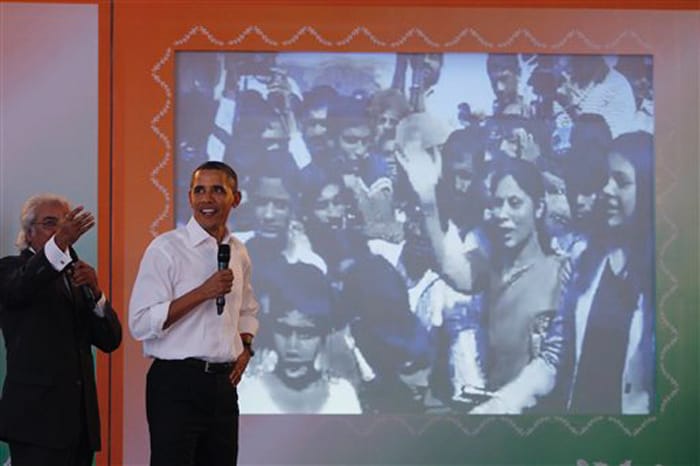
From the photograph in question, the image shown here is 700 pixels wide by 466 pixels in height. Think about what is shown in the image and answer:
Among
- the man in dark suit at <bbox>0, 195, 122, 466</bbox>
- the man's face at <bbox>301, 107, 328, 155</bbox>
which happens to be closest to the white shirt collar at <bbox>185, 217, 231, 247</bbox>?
the man in dark suit at <bbox>0, 195, 122, 466</bbox>

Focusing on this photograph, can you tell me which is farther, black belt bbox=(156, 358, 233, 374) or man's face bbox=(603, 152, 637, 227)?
man's face bbox=(603, 152, 637, 227)

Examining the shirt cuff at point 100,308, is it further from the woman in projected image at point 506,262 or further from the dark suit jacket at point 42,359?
the woman in projected image at point 506,262

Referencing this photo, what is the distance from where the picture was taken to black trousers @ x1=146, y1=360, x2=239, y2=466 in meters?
4.33

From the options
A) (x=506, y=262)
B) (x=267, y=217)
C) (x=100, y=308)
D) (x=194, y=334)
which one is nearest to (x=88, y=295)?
(x=100, y=308)

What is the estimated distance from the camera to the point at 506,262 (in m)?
6.00

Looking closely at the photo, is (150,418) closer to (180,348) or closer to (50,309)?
(180,348)

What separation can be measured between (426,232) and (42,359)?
2.24 meters

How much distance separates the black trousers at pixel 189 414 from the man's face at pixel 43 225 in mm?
622

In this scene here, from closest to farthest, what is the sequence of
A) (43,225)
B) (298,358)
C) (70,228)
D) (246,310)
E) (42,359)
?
(70,228)
(42,359)
(43,225)
(246,310)
(298,358)

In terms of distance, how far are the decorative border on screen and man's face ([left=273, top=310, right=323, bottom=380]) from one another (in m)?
0.34

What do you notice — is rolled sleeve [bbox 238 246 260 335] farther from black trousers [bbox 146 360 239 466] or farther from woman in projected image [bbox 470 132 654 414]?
woman in projected image [bbox 470 132 654 414]

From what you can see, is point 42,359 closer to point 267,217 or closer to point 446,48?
point 267,217

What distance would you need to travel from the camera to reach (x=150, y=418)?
4.40m

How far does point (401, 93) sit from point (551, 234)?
3.36 ft
